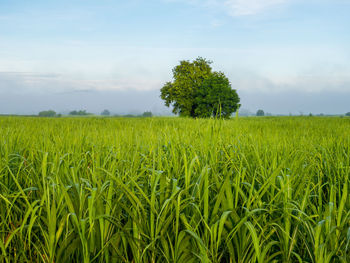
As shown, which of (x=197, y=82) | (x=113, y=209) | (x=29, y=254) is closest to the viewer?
(x=113, y=209)

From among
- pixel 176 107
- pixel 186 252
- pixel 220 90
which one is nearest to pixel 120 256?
pixel 186 252

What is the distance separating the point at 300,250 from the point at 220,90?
24.8 metres

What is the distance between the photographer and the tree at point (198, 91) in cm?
2586

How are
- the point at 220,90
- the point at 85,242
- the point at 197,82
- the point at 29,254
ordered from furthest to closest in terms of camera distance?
the point at 197,82
the point at 220,90
the point at 29,254
the point at 85,242

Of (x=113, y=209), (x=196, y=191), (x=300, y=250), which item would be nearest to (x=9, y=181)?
(x=113, y=209)

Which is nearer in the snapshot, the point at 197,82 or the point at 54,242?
the point at 54,242

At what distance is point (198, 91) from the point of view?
2742 cm

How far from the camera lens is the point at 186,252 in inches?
62.9

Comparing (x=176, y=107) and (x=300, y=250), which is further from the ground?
(x=176, y=107)

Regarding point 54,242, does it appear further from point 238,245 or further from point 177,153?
point 177,153

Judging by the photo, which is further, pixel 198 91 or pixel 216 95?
pixel 198 91

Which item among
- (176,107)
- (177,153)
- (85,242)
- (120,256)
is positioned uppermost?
(176,107)

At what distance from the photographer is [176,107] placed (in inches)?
1216

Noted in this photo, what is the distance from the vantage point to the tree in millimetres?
25859
